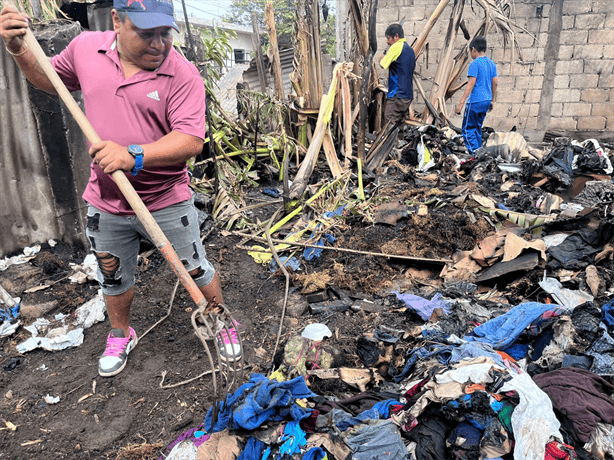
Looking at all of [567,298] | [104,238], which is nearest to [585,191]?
[567,298]

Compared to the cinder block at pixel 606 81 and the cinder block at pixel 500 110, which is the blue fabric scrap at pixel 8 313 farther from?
the cinder block at pixel 606 81

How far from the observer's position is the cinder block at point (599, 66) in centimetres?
898

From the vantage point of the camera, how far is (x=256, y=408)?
1873 mm

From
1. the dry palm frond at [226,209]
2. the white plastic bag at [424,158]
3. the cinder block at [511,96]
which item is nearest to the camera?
the dry palm frond at [226,209]

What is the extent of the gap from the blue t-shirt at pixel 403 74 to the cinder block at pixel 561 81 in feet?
14.3

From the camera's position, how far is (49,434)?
2240 mm

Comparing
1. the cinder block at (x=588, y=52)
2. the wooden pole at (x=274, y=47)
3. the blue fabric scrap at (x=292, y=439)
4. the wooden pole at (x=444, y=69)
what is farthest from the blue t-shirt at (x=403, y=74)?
the blue fabric scrap at (x=292, y=439)

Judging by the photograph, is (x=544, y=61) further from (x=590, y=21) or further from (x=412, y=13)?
(x=412, y=13)

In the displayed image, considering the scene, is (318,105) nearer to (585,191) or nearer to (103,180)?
(585,191)

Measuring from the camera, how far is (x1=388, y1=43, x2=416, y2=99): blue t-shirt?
677 cm

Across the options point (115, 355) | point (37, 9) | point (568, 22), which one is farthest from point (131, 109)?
point (568, 22)

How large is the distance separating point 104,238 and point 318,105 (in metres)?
4.32

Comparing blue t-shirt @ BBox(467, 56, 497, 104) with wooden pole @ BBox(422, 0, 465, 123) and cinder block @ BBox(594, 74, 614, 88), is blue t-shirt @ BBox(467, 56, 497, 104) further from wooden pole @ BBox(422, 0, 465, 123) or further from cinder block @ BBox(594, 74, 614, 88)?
cinder block @ BBox(594, 74, 614, 88)

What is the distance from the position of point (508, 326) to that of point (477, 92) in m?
5.22
